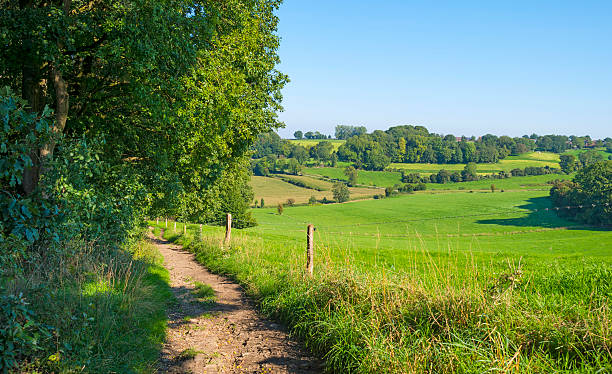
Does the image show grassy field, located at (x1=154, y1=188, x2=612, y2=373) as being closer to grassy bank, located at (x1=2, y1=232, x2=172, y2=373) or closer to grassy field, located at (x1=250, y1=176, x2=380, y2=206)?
grassy bank, located at (x1=2, y1=232, x2=172, y2=373)

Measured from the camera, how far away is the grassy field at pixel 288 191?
97806mm

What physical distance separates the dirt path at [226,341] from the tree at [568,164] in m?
142

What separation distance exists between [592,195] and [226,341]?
246ft

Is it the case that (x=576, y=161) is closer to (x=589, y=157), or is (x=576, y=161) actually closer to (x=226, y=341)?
(x=589, y=157)

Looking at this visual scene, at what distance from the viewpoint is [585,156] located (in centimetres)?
13612

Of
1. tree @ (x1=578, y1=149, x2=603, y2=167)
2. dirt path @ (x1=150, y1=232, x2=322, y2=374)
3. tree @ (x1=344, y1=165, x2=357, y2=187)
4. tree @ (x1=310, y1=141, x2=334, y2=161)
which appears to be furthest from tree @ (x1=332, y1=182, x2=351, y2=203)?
tree @ (x1=578, y1=149, x2=603, y2=167)

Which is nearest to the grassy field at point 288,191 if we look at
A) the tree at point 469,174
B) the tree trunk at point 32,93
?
the tree at point 469,174

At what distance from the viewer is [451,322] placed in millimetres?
5422

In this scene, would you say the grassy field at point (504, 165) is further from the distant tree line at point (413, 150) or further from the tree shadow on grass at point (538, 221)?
the tree shadow on grass at point (538, 221)

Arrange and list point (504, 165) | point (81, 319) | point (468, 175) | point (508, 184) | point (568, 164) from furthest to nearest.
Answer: point (504, 165) → point (568, 164) → point (468, 175) → point (508, 184) → point (81, 319)

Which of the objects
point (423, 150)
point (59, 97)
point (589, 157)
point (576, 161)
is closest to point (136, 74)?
point (59, 97)

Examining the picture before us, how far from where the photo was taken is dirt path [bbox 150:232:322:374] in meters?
5.96

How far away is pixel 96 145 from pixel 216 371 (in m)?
6.27

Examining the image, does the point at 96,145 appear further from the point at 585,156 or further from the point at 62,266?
the point at 585,156
